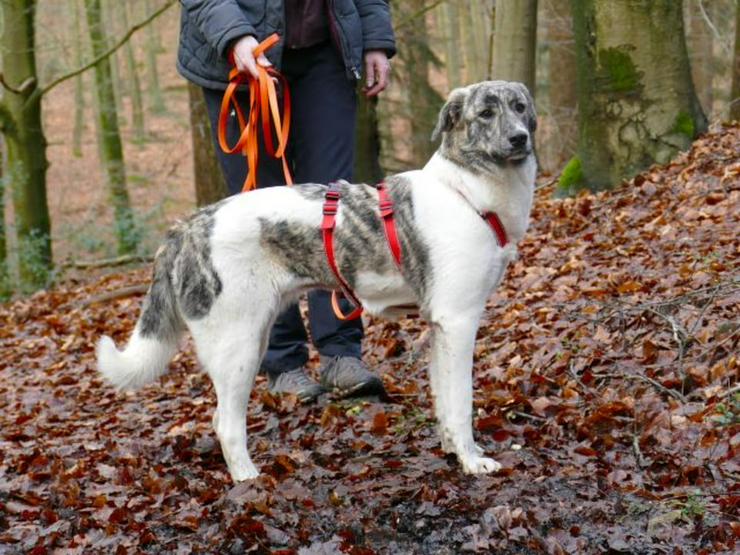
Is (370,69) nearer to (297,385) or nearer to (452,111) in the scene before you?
(452,111)

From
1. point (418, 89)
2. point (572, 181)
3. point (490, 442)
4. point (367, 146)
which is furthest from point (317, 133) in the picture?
point (418, 89)

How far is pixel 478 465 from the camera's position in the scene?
4270mm

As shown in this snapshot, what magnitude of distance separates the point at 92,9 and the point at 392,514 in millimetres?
16529

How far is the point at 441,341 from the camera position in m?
4.22

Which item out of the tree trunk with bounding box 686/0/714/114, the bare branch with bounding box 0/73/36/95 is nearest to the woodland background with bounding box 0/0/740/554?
the bare branch with bounding box 0/73/36/95

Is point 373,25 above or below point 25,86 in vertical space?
above

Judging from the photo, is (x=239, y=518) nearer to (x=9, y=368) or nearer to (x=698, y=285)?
(x=698, y=285)

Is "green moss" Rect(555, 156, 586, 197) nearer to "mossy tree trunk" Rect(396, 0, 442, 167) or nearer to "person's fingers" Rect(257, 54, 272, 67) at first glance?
"person's fingers" Rect(257, 54, 272, 67)

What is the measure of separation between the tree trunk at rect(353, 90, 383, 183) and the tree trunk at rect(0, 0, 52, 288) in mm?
5664

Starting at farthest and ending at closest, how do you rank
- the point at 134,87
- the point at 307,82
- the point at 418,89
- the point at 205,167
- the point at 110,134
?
the point at 134,87 → the point at 110,134 → the point at 418,89 → the point at 205,167 → the point at 307,82

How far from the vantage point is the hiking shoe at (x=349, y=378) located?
5359 millimetres

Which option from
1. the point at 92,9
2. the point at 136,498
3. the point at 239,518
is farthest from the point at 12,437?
the point at 92,9

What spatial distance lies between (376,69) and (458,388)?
6.64 feet

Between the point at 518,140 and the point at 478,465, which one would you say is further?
the point at 478,465
